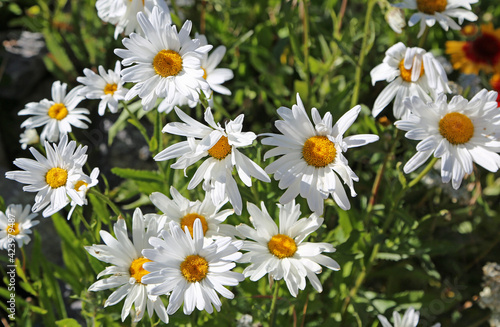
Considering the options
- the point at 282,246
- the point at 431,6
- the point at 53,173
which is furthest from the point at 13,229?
the point at 431,6

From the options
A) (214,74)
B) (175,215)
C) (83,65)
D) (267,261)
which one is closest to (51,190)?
(175,215)

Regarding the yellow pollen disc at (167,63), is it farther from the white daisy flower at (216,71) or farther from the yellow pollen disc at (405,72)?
the yellow pollen disc at (405,72)

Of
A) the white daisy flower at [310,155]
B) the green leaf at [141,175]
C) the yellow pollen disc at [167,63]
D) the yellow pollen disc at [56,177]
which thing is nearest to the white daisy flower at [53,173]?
the yellow pollen disc at [56,177]

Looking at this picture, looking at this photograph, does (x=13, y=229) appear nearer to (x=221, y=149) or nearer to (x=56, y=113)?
(x=56, y=113)

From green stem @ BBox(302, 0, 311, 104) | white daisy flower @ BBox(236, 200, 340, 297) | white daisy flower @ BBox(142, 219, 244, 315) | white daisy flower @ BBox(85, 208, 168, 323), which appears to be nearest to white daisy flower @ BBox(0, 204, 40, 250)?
white daisy flower @ BBox(85, 208, 168, 323)

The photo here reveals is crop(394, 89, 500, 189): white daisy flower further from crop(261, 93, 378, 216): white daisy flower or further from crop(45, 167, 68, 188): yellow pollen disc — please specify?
crop(45, 167, 68, 188): yellow pollen disc

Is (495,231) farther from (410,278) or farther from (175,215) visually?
(175,215)
